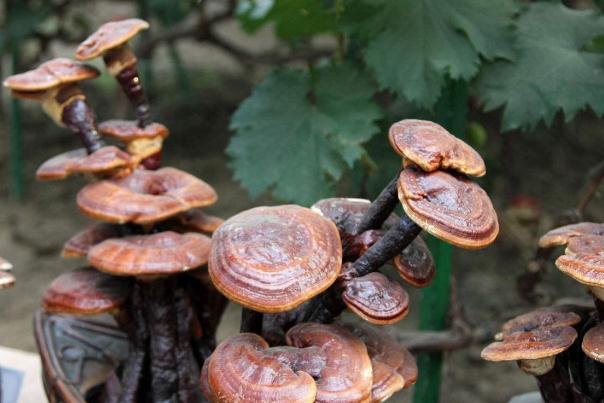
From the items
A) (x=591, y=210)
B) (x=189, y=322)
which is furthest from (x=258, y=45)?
(x=189, y=322)

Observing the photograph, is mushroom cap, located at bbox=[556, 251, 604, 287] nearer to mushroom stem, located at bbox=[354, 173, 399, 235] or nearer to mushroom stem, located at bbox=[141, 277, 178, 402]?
mushroom stem, located at bbox=[354, 173, 399, 235]

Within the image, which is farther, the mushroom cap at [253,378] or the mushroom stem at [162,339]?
the mushroom stem at [162,339]

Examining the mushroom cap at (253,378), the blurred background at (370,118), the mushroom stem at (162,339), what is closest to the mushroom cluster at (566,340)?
the mushroom cap at (253,378)

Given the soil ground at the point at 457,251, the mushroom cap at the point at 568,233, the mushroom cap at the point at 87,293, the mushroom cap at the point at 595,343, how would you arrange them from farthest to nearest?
1. the soil ground at the point at 457,251
2. the mushroom cap at the point at 87,293
3. the mushroom cap at the point at 568,233
4. the mushroom cap at the point at 595,343

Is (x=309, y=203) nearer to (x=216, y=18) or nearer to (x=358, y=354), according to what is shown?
Result: (x=358, y=354)

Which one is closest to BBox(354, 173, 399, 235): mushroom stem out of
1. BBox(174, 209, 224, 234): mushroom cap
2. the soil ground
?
BBox(174, 209, 224, 234): mushroom cap

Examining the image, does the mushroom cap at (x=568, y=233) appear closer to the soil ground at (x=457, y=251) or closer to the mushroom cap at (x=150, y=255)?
the mushroom cap at (x=150, y=255)
